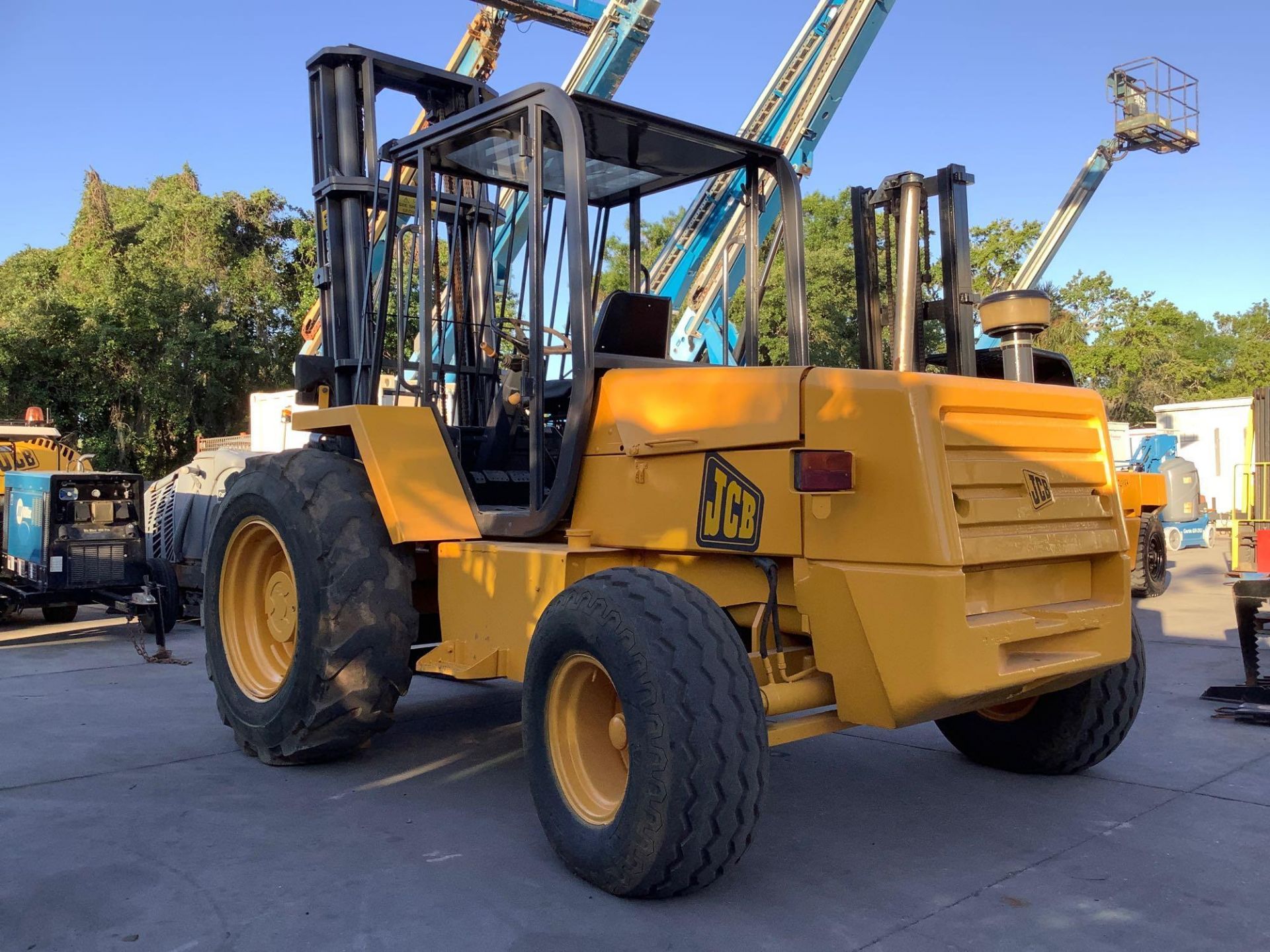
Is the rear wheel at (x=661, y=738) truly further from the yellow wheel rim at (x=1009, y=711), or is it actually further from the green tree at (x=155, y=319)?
the green tree at (x=155, y=319)

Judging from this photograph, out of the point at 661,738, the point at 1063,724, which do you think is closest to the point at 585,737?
the point at 661,738

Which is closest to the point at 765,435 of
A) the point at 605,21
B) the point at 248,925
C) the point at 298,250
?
the point at 248,925

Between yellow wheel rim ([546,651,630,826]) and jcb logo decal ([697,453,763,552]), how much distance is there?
63cm

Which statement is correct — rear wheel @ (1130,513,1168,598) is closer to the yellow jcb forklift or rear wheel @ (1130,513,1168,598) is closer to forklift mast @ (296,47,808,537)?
the yellow jcb forklift

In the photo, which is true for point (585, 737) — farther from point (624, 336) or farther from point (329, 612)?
point (624, 336)

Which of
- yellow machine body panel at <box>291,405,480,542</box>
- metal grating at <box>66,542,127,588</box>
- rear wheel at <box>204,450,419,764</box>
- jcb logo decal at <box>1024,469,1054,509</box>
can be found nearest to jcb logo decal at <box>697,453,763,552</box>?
jcb logo decal at <box>1024,469,1054,509</box>

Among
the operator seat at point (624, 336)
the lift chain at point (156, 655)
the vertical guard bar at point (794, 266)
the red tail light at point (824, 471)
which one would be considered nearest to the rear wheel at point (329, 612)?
the operator seat at point (624, 336)

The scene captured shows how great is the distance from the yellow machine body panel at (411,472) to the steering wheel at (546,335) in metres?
0.53

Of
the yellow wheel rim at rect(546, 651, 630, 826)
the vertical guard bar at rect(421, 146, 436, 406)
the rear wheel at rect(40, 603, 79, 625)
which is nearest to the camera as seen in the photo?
the yellow wheel rim at rect(546, 651, 630, 826)

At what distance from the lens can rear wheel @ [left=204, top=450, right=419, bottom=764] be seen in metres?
4.65

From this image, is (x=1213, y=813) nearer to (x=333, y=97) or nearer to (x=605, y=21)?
(x=333, y=97)

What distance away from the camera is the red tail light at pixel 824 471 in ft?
11.1

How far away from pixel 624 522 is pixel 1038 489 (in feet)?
4.92

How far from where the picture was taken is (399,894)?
354 centimetres
